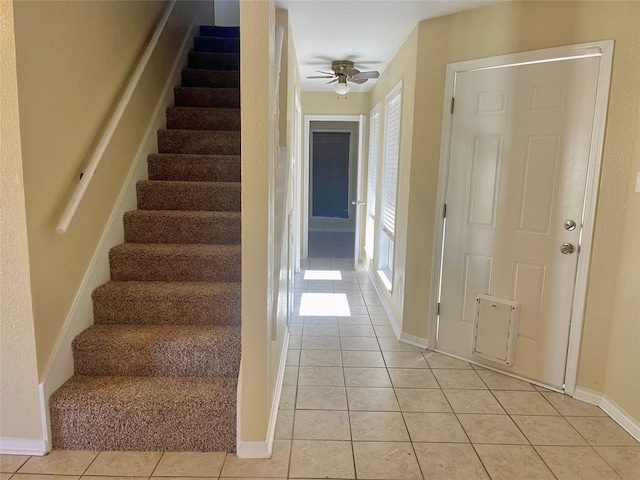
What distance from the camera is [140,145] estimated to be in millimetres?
2777

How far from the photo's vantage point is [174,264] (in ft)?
7.80

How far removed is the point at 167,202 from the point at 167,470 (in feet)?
5.19

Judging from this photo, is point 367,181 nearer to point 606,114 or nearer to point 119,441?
point 606,114

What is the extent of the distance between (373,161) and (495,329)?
9.81 feet

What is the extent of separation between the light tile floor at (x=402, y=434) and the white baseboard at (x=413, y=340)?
9cm

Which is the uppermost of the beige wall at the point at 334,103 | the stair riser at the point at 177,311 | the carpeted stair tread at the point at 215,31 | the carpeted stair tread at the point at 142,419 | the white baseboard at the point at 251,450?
the carpeted stair tread at the point at 215,31

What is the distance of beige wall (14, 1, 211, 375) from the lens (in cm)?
170

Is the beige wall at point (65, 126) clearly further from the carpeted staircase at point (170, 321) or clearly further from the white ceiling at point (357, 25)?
the white ceiling at point (357, 25)

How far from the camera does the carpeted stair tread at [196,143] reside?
3.01 metres

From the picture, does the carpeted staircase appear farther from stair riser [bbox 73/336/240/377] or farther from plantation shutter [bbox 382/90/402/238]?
plantation shutter [bbox 382/90/402/238]

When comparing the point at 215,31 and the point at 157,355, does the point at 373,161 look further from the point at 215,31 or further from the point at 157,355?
the point at 157,355

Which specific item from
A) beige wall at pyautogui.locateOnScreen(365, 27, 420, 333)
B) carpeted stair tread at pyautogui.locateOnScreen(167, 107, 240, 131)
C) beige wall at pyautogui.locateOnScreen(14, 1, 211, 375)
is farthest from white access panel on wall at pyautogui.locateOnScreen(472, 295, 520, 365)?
beige wall at pyautogui.locateOnScreen(14, 1, 211, 375)

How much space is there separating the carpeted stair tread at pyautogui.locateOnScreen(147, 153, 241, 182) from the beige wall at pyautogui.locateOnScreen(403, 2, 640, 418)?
5.14 ft

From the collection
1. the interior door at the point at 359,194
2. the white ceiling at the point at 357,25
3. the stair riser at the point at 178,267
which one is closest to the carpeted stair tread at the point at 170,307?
the stair riser at the point at 178,267
